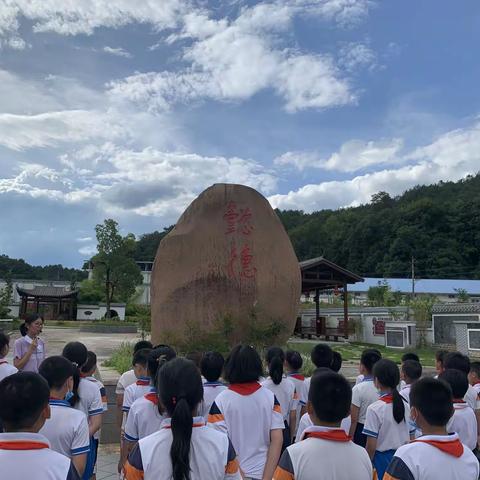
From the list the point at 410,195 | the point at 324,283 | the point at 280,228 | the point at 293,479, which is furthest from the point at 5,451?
the point at 410,195

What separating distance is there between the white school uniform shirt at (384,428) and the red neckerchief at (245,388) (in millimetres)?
837

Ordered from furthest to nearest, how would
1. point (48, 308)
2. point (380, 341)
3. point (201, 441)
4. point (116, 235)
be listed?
point (48, 308) < point (116, 235) < point (380, 341) < point (201, 441)

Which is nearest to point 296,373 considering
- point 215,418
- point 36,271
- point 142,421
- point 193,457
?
point 215,418

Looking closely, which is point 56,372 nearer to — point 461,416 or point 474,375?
point 461,416

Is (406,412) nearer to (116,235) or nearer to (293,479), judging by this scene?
(293,479)

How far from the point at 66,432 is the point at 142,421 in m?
0.49

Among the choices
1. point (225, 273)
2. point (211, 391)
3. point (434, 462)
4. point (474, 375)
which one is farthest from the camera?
point (225, 273)

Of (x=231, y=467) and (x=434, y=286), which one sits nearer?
(x=231, y=467)

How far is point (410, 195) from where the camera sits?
68500 millimetres

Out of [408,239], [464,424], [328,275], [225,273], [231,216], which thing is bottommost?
[464,424]

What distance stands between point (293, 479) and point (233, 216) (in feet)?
23.4

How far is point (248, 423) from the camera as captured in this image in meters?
2.75

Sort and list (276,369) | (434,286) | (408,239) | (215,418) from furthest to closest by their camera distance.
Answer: (408,239), (434,286), (276,369), (215,418)

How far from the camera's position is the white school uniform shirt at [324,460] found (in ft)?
6.37
